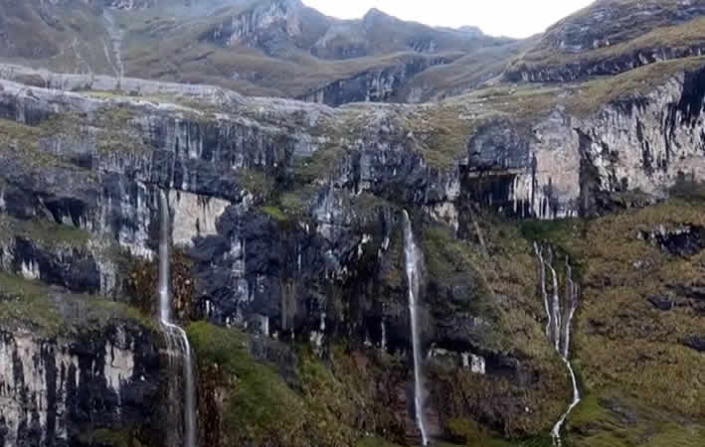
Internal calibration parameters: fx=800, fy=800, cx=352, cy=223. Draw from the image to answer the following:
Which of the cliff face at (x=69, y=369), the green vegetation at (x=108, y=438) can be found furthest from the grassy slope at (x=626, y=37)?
the green vegetation at (x=108, y=438)

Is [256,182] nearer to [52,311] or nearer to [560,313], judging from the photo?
[52,311]

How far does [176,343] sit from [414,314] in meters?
19.2

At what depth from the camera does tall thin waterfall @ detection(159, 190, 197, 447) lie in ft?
165

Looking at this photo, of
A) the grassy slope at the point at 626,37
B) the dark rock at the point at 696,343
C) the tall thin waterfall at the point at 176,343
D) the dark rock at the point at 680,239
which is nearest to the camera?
the tall thin waterfall at the point at 176,343

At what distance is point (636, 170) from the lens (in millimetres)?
71875

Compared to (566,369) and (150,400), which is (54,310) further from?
(566,369)

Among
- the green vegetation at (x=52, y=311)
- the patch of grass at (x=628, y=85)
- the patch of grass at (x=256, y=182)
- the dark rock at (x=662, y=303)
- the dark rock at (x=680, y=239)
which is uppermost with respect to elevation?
the patch of grass at (x=628, y=85)

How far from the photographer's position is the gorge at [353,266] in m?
50.4

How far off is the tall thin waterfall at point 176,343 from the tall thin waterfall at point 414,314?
16.7 metres

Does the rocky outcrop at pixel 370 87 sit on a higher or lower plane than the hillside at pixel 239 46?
lower

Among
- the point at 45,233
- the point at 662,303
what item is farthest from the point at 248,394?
the point at 662,303

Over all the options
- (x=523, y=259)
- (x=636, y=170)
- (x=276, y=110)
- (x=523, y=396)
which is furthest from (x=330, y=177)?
(x=636, y=170)

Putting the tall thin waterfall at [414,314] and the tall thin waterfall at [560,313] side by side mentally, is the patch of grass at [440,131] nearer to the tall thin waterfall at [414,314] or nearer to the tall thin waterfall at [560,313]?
the tall thin waterfall at [414,314]

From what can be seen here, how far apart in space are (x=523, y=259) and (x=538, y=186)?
7772 mm
